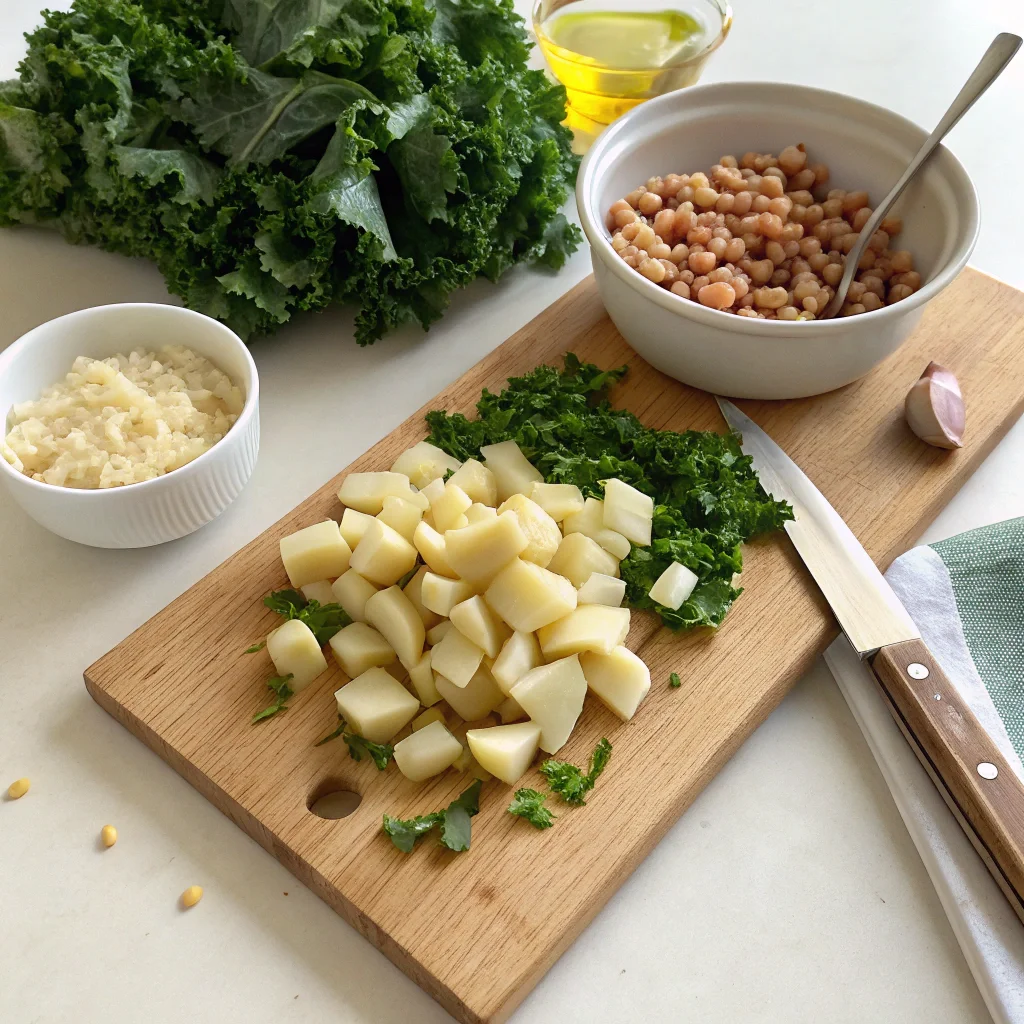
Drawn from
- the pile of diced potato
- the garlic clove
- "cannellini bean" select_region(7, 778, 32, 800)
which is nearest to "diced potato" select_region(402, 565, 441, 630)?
the pile of diced potato

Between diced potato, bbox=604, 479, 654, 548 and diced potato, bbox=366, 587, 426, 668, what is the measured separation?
335mm

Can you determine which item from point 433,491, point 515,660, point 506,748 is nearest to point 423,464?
point 433,491

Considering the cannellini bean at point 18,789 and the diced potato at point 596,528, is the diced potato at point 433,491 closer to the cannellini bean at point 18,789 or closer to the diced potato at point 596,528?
the diced potato at point 596,528

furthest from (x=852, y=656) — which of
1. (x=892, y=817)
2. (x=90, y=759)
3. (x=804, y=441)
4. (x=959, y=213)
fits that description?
(x=90, y=759)

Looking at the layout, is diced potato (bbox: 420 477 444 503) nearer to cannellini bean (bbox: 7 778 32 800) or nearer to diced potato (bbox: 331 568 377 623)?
diced potato (bbox: 331 568 377 623)

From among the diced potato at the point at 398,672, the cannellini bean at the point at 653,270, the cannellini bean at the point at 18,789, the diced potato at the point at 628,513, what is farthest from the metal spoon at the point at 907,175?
the cannellini bean at the point at 18,789

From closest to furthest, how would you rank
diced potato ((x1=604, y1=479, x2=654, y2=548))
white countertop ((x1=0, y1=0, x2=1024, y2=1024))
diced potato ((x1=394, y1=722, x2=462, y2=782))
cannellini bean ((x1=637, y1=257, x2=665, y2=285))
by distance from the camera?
white countertop ((x1=0, y1=0, x2=1024, y2=1024)), diced potato ((x1=394, y1=722, x2=462, y2=782)), diced potato ((x1=604, y1=479, x2=654, y2=548)), cannellini bean ((x1=637, y1=257, x2=665, y2=285))

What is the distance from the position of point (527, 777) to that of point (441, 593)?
28 cm

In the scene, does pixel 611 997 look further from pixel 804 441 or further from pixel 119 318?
pixel 119 318

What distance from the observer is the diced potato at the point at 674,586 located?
159 cm

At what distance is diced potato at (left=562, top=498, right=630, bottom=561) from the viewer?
5.36 feet

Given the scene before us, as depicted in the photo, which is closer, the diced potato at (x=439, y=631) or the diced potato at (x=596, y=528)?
the diced potato at (x=439, y=631)

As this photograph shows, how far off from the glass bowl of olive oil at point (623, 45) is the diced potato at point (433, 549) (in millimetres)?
1209

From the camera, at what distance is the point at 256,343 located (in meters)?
2.09
